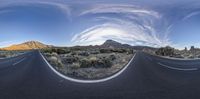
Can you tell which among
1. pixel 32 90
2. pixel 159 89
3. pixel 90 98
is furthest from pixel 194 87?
pixel 32 90

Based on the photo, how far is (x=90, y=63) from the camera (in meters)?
30.1

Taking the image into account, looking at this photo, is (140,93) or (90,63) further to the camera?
(90,63)

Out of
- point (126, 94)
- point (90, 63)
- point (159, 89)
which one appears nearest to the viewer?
point (126, 94)

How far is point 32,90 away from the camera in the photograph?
13.6 m

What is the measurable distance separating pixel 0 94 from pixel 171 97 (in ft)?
14.3

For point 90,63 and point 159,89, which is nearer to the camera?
point 159,89

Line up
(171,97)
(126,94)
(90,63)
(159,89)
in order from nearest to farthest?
(171,97) → (126,94) → (159,89) → (90,63)

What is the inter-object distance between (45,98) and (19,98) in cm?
61

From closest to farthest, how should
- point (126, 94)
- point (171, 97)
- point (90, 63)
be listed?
point (171, 97) → point (126, 94) → point (90, 63)

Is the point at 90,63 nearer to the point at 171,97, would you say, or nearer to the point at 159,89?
the point at 159,89

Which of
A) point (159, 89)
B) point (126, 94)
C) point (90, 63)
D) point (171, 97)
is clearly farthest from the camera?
point (90, 63)

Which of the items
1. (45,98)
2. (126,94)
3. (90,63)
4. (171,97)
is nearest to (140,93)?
(126,94)

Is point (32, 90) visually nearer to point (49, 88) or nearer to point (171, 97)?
point (49, 88)

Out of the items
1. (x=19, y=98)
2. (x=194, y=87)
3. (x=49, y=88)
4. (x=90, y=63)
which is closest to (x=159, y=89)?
(x=194, y=87)
